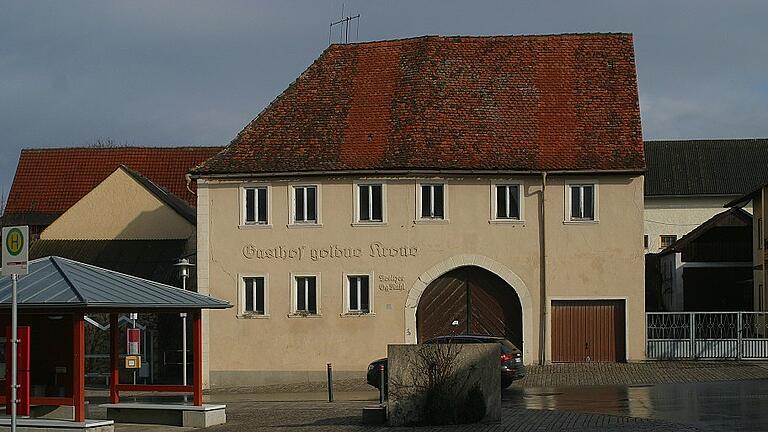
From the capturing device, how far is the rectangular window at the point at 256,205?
3872 centimetres

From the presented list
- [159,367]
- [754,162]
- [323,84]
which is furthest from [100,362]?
[754,162]

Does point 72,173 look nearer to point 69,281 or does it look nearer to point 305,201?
point 305,201

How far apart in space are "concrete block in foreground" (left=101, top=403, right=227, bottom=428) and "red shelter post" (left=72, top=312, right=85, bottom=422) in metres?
3.14

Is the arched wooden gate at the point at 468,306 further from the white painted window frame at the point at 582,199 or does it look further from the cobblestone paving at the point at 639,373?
the white painted window frame at the point at 582,199

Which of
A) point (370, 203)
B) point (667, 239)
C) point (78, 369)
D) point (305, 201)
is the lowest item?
point (78, 369)

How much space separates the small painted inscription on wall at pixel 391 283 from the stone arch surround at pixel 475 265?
353 mm

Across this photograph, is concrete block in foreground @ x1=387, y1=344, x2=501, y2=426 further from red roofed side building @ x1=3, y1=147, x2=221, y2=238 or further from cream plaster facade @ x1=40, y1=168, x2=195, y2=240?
red roofed side building @ x1=3, y1=147, x2=221, y2=238

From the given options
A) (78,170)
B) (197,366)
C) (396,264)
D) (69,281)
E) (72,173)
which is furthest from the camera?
(78,170)

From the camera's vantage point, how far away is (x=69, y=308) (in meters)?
21.1

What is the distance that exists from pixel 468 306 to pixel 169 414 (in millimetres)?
15650

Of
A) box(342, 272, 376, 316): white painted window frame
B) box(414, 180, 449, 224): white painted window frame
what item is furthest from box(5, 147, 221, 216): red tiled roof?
box(414, 180, 449, 224): white painted window frame

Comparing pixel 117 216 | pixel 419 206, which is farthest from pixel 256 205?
pixel 117 216

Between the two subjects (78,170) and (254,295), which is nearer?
(254,295)

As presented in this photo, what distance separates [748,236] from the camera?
178 feet
